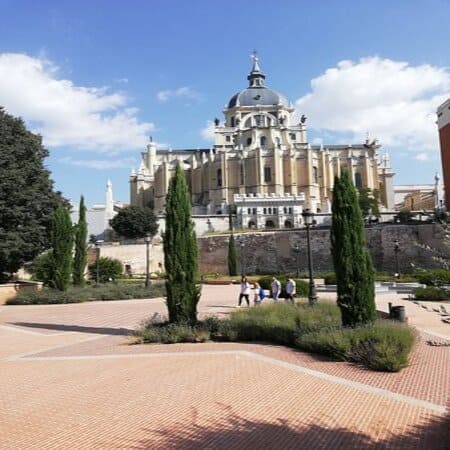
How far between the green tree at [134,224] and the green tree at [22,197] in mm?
36034

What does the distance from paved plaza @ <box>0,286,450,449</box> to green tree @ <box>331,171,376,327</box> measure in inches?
63.4

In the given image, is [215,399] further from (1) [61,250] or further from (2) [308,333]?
(1) [61,250]

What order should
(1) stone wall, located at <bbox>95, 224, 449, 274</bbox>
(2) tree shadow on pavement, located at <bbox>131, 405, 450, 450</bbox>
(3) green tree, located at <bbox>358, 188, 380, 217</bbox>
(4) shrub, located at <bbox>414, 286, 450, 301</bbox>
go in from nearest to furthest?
1. (2) tree shadow on pavement, located at <bbox>131, 405, 450, 450</bbox>
2. (4) shrub, located at <bbox>414, 286, 450, 301</bbox>
3. (1) stone wall, located at <bbox>95, 224, 449, 274</bbox>
4. (3) green tree, located at <bbox>358, 188, 380, 217</bbox>

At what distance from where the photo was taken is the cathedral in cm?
7481

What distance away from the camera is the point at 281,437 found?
5066 mm

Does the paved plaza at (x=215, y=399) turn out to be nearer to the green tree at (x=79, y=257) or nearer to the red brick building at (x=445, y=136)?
the green tree at (x=79, y=257)

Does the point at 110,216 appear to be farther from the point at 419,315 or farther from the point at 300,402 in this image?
the point at 300,402

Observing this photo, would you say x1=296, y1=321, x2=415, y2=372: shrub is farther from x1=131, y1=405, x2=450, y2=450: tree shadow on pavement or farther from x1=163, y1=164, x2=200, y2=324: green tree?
x1=163, y1=164, x2=200, y2=324: green tree

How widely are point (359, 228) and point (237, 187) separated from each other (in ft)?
243

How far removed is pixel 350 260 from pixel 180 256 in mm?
4562

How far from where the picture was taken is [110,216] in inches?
2982

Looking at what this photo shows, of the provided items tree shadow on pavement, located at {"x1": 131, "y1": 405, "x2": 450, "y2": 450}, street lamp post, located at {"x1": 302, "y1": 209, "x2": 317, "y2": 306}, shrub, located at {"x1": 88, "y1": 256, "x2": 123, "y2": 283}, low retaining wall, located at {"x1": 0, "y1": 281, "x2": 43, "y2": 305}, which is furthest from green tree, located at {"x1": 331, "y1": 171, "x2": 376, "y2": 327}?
shrub, located at {"x1": 88, "y1": 256, "x2": 123, "y2": 283}

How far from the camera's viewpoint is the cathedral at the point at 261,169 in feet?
245

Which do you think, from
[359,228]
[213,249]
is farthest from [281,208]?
[359,228]
